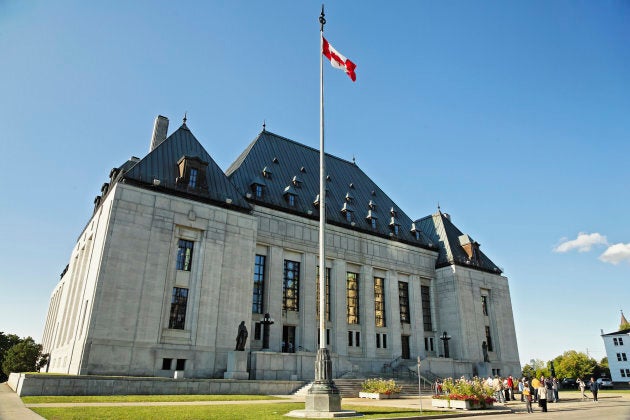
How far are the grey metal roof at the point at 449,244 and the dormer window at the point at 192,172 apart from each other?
31288 millimetres

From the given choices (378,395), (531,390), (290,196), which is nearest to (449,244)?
(290,196)

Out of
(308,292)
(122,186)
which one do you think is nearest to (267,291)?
(308,292)

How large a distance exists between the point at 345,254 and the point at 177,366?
64.7 ft

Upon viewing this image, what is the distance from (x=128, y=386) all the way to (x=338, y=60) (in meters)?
21.2

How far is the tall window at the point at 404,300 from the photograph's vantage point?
45250mm

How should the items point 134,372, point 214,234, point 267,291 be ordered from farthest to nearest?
point 267,291 → point 214,234 → point 134,372

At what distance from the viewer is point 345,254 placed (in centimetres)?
4191

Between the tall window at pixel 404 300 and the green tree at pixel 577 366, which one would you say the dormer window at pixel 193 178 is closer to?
the tall window at pixel 404 300

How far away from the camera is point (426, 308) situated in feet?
158

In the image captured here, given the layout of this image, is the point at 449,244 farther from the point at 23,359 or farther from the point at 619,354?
the point at 23,359

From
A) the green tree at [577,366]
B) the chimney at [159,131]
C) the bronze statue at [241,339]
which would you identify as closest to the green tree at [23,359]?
the chimney at [159,131]

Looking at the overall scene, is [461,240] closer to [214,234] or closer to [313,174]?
[313,174]

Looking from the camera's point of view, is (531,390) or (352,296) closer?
(531,390)

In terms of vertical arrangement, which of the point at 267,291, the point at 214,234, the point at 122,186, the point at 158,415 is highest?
the point at 122,186
